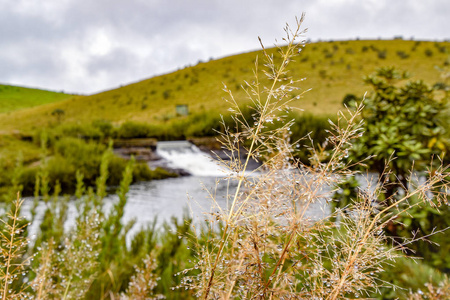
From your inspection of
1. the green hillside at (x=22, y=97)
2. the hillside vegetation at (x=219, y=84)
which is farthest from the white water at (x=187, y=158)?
the green hillside at (x=22, y=97)

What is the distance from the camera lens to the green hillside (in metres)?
36.4

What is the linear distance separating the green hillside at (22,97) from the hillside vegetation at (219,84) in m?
11.1

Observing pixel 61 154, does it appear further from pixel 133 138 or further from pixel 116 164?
pixel 133 138

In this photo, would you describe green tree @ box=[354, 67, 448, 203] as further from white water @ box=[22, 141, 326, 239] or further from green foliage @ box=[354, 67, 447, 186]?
white water @ box=[22, 141, 326, 239]

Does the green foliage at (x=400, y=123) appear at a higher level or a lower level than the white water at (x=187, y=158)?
higher

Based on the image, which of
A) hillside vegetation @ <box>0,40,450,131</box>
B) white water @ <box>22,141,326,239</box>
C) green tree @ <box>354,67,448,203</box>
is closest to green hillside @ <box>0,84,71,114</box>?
hillside vegetation @ <box>0,40,450,131</box>

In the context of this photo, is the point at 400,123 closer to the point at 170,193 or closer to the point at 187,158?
the point at 170,193

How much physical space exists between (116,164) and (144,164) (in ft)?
2.88

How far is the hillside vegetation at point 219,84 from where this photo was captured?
21375 millimetres

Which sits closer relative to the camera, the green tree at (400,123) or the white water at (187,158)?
the green tree at (400,123)

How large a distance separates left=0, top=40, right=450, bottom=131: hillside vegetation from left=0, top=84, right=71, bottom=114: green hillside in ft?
36.3

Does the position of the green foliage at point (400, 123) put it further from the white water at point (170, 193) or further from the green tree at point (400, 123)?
the white water at point (170, 193)

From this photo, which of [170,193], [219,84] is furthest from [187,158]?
[219,84]

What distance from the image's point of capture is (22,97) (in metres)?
40.8
